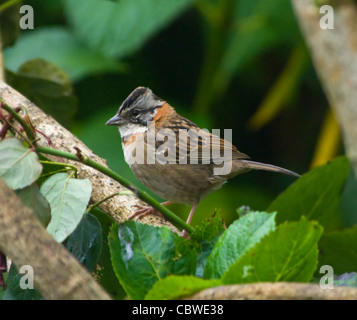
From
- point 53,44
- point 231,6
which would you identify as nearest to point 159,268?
point 231,6

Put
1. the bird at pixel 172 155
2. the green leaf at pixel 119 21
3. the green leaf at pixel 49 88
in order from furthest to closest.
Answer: the green leaf at pixel 119 21 < the bird at pixel 172 155 < the green leaf at pixel 49 88

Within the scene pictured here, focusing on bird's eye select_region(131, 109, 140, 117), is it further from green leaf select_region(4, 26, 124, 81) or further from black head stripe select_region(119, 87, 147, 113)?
green leaf select_region(4, 26, 124, 81)

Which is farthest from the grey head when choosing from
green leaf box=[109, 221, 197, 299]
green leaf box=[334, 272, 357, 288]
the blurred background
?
green leaf box=[334, 272, 357, 288]

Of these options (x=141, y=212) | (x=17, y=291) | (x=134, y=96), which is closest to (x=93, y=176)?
(x=141, y=212)

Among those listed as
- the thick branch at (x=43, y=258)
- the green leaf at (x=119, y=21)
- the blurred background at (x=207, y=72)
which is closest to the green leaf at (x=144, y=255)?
the thick branch at (x=43, y=258)

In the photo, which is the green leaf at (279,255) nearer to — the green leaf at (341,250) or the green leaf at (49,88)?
the green leaf at (341,250)
